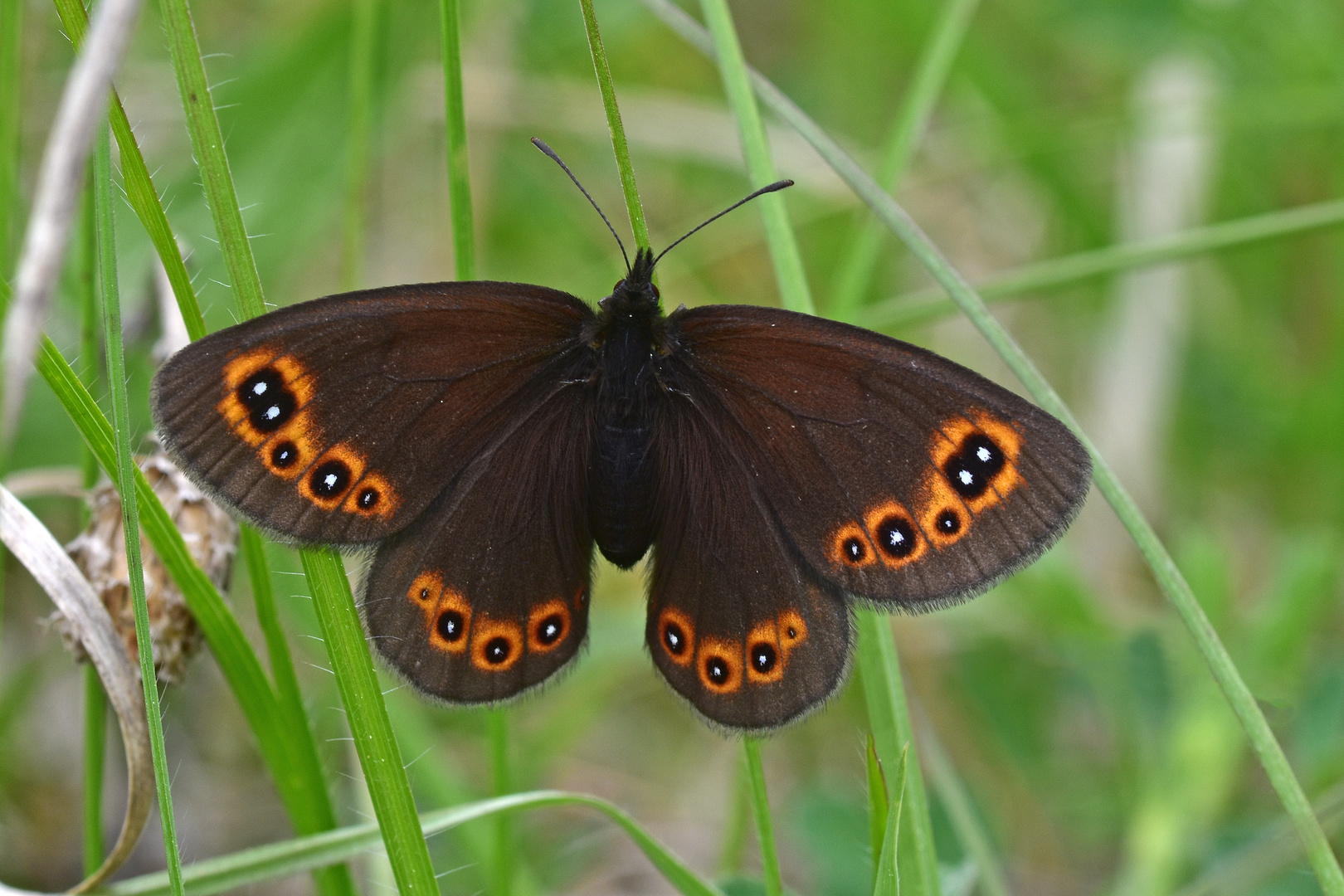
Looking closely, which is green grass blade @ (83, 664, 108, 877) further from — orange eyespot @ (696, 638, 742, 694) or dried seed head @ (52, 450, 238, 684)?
orange eyespot @ (696, 638, 742, 694)

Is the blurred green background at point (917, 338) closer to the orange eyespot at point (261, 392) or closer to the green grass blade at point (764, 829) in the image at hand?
the orange eyespot at point (261, 392)

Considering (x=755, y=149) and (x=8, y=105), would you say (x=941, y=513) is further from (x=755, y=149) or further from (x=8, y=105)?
(x=8, y=105)

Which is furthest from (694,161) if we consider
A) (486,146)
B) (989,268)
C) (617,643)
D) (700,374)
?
(700,374)

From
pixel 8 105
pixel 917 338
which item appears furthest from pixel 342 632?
pixel 917 338

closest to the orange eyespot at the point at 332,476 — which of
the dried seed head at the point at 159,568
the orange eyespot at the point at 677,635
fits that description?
the dried seed head at the point at 159,568

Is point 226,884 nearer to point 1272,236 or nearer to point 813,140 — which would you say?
point 813,140

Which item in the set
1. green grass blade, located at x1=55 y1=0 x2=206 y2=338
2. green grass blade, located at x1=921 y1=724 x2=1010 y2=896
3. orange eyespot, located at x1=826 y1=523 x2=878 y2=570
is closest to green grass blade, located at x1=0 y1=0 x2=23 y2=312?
green grass blade, located at x1=55 y1=0 x2=206 y2=338
